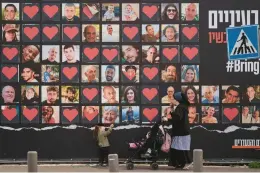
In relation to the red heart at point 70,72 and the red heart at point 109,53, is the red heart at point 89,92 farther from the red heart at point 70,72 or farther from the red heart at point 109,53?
the red heart at point 109,53

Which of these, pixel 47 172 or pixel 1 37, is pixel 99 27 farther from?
pixel 47 172

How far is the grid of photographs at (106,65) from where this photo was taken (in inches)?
663

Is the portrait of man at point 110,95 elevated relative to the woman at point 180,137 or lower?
elevated

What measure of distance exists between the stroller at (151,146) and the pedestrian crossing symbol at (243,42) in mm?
2639

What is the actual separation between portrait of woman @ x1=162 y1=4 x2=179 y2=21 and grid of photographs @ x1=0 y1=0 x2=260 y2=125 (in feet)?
0.08

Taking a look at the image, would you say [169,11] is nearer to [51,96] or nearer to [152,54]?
[152,54]

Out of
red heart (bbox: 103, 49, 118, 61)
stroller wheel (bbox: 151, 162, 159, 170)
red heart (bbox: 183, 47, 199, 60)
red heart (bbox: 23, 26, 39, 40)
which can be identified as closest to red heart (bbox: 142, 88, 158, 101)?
red heart (bbox: 103, 49, 118, 61)

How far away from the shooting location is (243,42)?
16781 millimetres

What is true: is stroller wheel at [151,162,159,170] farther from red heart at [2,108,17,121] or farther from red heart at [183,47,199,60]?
red heart at [2,108,17,121]

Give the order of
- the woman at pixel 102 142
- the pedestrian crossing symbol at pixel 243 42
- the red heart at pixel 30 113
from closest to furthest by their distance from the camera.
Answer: the woman at pixel 102 142 < the pedestrian crossing symbol at pixel 243 42 < the red heart at pixel 30 113

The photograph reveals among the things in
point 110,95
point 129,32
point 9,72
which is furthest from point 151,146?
point 9,72

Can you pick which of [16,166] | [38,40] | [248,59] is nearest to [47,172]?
[16,166]

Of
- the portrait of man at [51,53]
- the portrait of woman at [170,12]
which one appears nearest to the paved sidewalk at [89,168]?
the portrait of man at [51,53]

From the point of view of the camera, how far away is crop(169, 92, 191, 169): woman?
1587 cm
